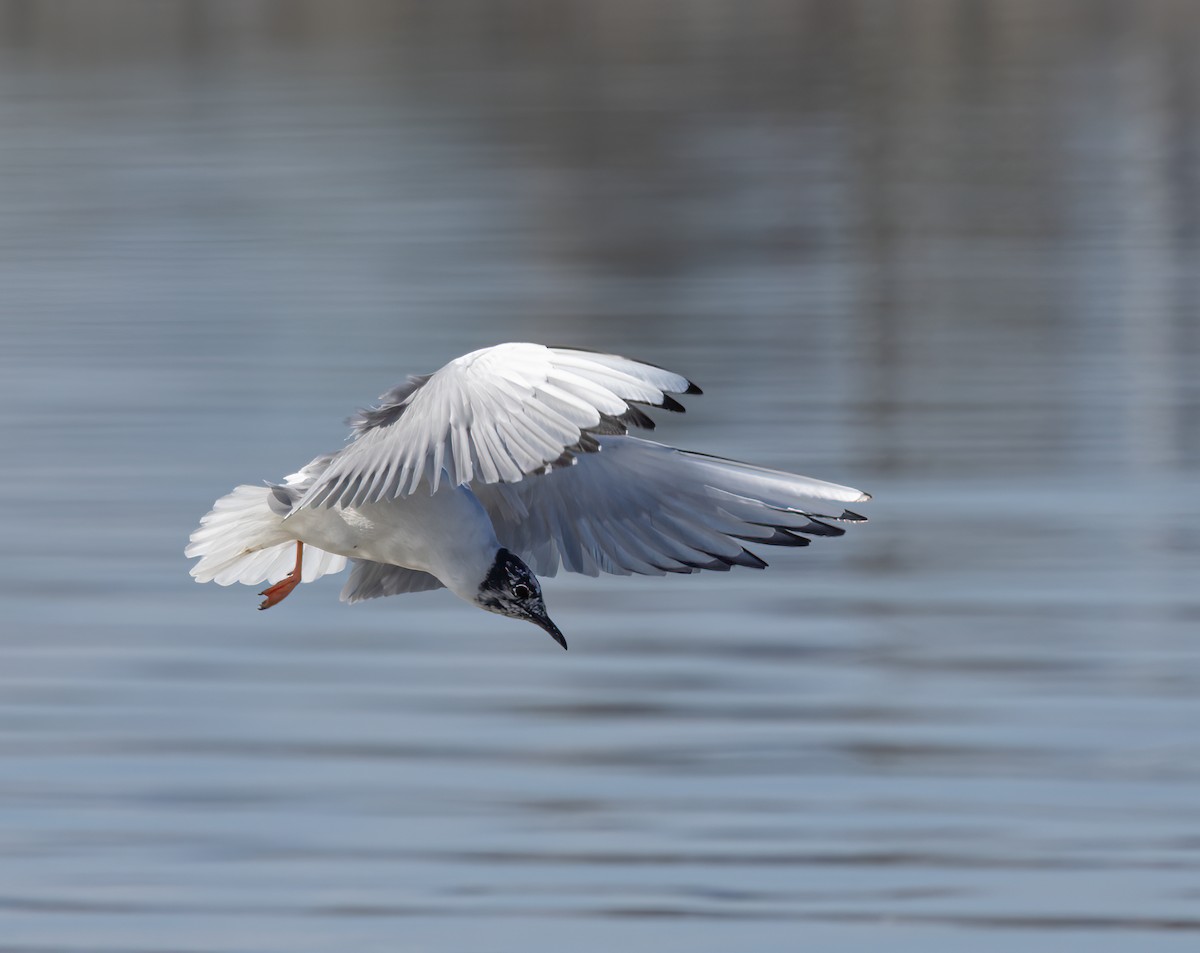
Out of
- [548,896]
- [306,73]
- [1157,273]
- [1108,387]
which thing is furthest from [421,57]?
[548,896]

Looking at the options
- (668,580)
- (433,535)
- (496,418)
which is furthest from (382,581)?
(668,580)

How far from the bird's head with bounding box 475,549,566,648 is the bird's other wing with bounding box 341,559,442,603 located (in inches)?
22.6

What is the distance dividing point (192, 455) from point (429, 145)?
9.19 m

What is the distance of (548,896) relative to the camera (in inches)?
201

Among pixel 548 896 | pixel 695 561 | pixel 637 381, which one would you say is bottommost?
pixel 548 896

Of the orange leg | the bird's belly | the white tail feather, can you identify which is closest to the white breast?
the bird's belly

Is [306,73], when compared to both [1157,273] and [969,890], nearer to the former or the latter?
[1157,273]

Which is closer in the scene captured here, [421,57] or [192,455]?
[192,455]

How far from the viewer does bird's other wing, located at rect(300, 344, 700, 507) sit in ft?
12.2

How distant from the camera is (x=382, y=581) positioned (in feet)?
16.0

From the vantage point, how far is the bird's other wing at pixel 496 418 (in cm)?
373

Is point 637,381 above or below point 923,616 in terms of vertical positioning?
above

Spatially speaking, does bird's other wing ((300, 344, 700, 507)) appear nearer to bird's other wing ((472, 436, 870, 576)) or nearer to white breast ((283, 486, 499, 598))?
white breast ((283, 486, 499, 598))

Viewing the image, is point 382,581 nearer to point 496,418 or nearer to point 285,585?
point 285,585
